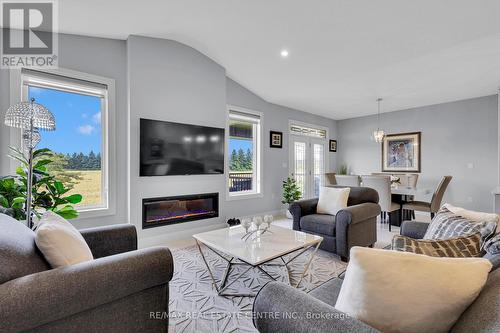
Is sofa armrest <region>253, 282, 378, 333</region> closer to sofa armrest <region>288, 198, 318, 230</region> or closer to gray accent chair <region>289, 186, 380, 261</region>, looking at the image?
gray accent chair <region>289, 186, 380, 261</region>

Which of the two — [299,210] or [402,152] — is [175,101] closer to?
[299,210]

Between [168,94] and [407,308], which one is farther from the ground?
[168,94]

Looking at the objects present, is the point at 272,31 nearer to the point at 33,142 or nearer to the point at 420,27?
the point at 420,27

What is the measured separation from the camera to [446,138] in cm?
524

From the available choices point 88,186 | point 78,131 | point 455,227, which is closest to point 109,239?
point 88,186

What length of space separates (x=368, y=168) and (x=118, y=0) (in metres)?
6.38

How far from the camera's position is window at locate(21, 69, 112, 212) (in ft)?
9.11

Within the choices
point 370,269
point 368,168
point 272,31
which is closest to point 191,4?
point 272,31

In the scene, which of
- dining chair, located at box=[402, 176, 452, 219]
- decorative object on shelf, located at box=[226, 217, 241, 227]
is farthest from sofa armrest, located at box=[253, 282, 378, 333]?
dining chair, located at box=[402, 176, 452, 219]

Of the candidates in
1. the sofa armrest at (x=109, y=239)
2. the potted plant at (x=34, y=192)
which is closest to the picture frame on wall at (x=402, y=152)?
the sofa armrest at (x=109, y=239)

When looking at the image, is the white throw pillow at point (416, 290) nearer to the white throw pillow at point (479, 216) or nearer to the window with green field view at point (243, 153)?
the white throw pillow at point (479, 216)

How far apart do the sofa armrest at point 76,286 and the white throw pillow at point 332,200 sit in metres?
2.32

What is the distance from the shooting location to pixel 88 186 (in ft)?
10.0

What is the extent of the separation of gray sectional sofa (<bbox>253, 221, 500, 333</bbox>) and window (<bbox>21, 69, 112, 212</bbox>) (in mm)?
2940
